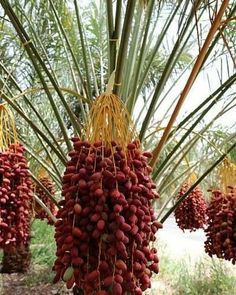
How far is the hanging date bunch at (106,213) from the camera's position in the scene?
105 cm

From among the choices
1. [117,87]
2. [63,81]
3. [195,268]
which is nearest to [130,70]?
[117,87]

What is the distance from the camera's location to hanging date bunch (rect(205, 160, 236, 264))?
7.21ft

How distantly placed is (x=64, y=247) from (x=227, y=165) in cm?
162

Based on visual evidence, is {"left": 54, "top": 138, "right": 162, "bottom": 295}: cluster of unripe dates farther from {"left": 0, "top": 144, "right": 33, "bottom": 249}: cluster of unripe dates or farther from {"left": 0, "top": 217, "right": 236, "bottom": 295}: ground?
{"left": 0, "top": 217, "right": 236, "bottom": 295}: ground

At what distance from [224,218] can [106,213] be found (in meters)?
1.35

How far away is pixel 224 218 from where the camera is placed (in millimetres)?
2305

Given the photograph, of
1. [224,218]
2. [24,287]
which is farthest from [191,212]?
Answer: [24,287]

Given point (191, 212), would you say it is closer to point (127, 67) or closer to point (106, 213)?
point (127, 67)

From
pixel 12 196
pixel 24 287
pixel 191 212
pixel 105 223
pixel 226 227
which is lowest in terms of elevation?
pixel 105 223

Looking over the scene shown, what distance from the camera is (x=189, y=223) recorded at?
3.92 meters

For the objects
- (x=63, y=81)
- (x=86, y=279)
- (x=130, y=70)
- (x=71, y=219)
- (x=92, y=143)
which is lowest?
(x=86, y=279)

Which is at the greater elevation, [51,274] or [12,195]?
[51,274]

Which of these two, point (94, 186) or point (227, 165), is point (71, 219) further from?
point (227, 165)

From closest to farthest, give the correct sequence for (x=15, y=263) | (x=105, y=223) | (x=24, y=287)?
Answer: (x=105, y=223) < (x=24, y=287) < (x=15, y=263)
